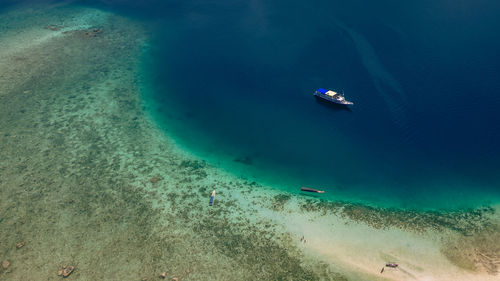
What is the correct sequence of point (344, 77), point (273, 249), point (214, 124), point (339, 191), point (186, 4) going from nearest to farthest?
point (273, 249)
point (339, 191)
point (214, 124)
point (344, 77)
point (186, 4)

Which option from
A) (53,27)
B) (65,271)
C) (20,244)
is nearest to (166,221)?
(65,271)

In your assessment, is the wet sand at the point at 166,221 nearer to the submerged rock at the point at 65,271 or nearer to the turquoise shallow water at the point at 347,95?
the submerged rock at the point at 65,271

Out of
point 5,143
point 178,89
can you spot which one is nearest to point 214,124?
point 178,89

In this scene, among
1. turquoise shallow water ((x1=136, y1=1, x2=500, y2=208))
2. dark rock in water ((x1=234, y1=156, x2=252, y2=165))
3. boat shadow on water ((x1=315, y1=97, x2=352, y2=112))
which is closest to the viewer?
turquoise shallow water ((x1=136, y1=1, x2=500, y2=208))

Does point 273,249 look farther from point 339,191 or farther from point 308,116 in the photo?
point 308,116

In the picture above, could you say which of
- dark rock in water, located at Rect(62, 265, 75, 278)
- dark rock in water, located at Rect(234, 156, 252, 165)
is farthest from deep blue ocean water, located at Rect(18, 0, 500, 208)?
dark rock in water, located at Rect(62, 265, 75, 278)

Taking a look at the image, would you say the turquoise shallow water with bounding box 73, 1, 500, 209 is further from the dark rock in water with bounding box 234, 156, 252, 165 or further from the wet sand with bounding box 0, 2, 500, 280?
the wet sand with bounding box 0, 2, 500, 280

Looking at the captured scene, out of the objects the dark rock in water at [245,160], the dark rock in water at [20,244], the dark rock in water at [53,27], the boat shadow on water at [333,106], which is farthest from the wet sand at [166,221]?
the dark rock in water at [53,27]
